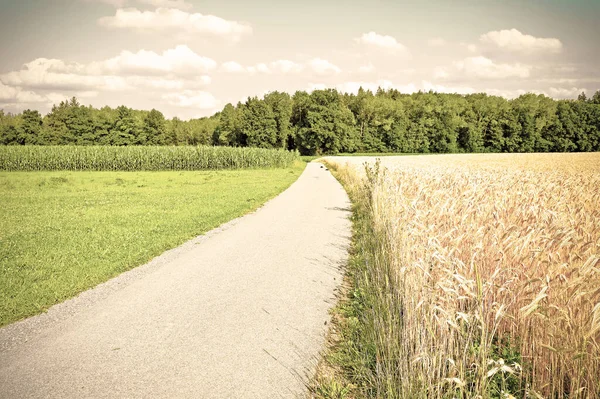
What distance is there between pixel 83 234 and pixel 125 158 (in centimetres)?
3815

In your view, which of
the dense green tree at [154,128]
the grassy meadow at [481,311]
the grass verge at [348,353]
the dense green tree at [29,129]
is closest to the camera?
the grassy meadow at [481,311]

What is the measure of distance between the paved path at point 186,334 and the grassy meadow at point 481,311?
0.59 meters

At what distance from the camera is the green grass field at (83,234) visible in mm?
6492

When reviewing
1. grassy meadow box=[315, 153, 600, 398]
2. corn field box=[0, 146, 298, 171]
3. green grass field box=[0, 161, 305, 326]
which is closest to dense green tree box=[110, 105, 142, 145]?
corn field box=[0, 146, 298, 171]

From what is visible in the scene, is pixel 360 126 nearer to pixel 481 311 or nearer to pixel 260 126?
pixel 260 126

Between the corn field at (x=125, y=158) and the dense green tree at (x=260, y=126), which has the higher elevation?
the dense green tree at (x=260, y=126)

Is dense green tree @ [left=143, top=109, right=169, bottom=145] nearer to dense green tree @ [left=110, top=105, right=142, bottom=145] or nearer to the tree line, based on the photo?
the tree line

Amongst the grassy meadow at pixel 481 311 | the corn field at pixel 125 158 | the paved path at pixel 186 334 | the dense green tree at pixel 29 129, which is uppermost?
the dense green tree at pixel 29 129

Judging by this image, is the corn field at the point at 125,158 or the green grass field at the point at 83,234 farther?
the corn field at the point at 125,158

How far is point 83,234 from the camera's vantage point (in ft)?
34.8

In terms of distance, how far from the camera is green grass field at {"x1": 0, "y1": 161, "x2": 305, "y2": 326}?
21.3ft

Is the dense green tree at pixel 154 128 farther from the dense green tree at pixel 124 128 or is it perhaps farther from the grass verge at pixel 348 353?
the grass verge at pixel 348 353

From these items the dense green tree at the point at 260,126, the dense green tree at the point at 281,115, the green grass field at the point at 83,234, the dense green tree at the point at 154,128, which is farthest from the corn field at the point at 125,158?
the dense green tree at the point at 154,128

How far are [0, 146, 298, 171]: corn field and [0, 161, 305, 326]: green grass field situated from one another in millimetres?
25212
